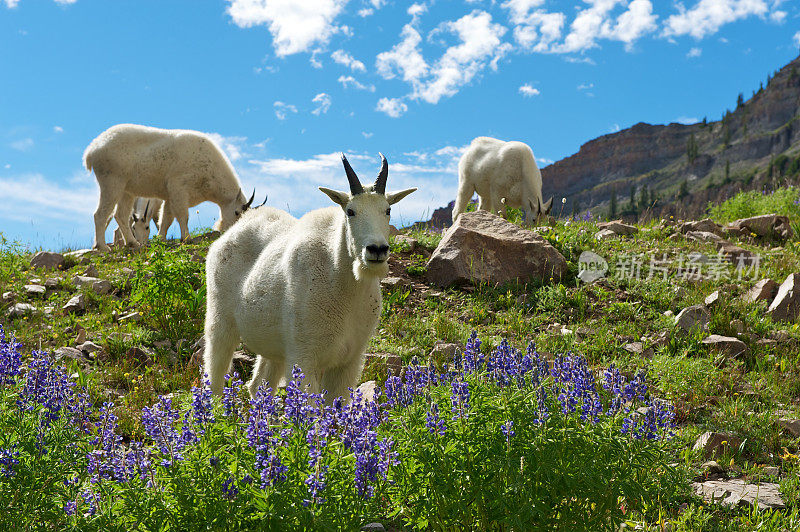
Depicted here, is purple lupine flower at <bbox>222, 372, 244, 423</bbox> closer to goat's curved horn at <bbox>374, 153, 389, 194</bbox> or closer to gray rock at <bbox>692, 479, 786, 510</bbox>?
goat's curved horn at <bbox>374, 153, 389, 194</bbox>

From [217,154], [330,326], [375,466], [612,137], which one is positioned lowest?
[375,466]

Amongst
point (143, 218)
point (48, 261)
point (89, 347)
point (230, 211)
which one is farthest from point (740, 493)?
point (143, 218)

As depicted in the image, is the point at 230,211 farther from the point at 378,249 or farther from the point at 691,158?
the point at 691,158

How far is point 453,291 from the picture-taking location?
29.6 feet

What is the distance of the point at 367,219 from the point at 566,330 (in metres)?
4.22

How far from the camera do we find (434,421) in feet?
9.84

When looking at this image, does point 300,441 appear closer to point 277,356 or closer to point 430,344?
point 277,356

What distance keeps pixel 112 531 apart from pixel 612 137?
179m

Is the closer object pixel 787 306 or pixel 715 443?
pixel 715 443

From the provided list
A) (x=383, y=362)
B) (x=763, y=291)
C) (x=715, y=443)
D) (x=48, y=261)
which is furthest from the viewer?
(x=48, y=261)

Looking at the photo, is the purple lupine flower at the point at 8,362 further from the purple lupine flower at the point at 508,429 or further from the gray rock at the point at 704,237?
the gray rock at the point at 704,237

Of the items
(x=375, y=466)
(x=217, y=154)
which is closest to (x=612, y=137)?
(x=217, y=154)

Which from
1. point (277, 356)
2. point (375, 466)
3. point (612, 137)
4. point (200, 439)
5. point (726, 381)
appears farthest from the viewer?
point (612, 137)

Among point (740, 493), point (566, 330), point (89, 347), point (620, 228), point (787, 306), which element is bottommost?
point (740, 493)
